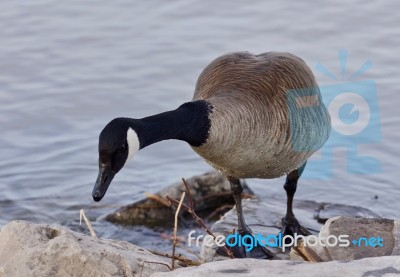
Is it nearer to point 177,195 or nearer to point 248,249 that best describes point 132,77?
point 177,195

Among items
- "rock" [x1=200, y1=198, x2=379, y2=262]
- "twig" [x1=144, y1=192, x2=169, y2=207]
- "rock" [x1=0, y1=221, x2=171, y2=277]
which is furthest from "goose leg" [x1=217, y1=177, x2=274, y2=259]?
"rock" [x1=0, y1=221, x2=171, y2=277]

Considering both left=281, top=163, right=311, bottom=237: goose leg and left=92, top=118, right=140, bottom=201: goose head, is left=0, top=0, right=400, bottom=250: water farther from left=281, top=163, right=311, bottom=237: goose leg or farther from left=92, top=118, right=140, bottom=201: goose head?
left=92, top=118, right=140, bottom=201: goose head

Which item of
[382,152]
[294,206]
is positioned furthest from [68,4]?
[294,206]

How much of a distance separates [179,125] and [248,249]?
1.42 metres

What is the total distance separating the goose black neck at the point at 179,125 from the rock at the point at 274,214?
114 cm

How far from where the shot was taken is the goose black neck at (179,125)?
518 cm

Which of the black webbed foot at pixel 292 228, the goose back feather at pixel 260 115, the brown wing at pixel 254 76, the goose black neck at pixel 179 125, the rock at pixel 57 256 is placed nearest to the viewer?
the rock at pixel 57 256

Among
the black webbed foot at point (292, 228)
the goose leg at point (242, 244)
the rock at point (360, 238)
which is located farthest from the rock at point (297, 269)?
the black webbed foot at point (292, 228)

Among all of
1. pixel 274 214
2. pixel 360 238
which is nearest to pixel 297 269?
pixel 360 238

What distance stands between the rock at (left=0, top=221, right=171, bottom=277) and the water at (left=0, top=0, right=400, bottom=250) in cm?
333

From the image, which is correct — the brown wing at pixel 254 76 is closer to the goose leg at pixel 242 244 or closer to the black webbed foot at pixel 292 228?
the goose leg at pixel 242 244

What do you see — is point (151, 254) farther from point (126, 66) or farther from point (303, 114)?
point (126, 66)

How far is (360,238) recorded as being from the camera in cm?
488

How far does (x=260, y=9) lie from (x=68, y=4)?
3.04 m
